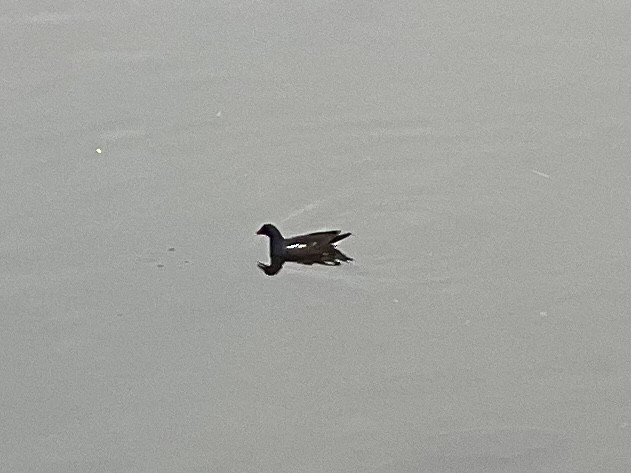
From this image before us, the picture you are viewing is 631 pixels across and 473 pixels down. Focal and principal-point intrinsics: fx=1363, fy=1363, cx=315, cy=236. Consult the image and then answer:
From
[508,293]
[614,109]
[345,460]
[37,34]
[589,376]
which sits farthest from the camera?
[37,34]

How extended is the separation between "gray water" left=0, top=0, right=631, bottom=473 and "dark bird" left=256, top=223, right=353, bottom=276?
11cm

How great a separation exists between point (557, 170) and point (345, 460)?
10.7 ft

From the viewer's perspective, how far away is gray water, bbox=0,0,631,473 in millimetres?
8258

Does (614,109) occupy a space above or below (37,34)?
below

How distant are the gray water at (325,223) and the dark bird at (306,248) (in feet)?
0.35

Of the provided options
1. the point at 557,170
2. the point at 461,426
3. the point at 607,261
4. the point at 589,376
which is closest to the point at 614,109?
the point at 557,170

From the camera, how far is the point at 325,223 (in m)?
9.80

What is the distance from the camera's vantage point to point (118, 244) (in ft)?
31.7

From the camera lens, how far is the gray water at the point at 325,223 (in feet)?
27.1

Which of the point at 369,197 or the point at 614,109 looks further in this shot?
the point at 614,109

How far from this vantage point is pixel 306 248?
9445 mm

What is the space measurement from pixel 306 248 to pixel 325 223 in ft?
1.39

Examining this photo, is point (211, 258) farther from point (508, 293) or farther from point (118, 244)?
point (508, 293)

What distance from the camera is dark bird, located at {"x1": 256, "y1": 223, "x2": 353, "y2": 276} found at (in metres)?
9.42
